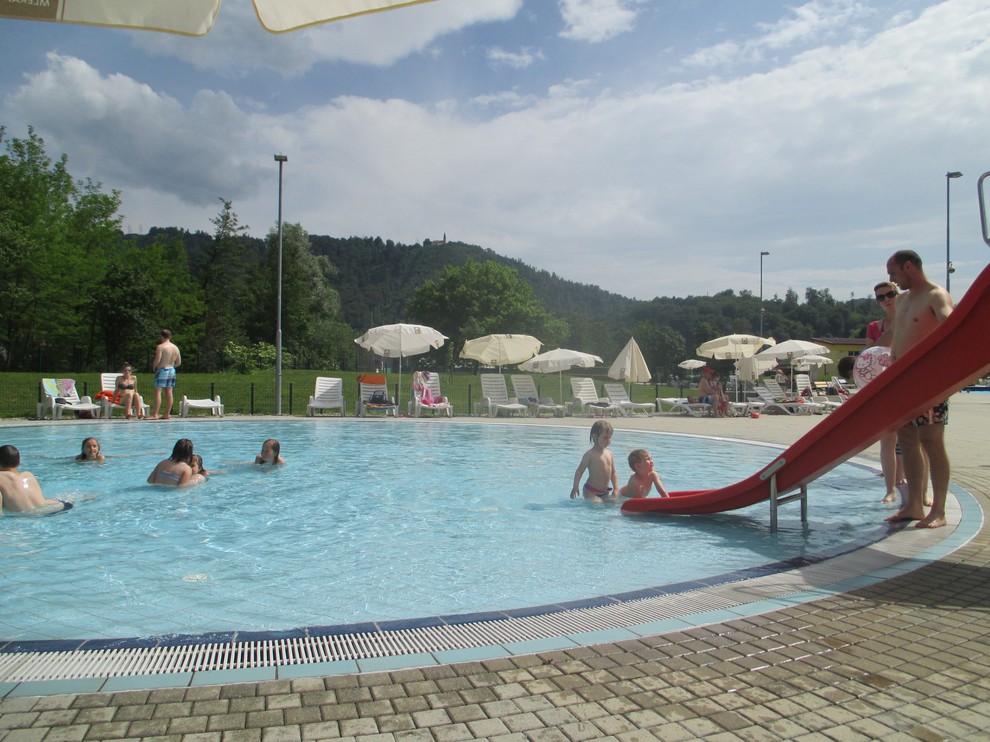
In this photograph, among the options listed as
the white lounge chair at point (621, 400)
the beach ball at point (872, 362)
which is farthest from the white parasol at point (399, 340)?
the beach ball at point (872, 362)

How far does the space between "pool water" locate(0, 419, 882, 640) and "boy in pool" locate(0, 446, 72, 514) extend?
0.60 feet

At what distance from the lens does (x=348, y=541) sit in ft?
20.3

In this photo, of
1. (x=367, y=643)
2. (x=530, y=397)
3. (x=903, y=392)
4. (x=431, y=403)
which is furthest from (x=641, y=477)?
(x=530, y=397)

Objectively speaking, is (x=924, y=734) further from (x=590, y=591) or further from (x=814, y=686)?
(x=590, y=591)

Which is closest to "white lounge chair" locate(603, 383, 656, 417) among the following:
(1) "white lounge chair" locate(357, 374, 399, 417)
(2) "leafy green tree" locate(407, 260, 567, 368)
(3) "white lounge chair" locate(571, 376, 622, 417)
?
(3) "white lounge chair" locate(571, 376, 622, 417)

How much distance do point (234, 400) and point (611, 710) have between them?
23136 mm

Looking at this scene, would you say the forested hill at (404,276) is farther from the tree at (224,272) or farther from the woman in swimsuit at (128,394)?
the woman in swimsuit at (128,394)

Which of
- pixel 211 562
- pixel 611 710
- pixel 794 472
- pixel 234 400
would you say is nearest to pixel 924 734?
pixel 611 710

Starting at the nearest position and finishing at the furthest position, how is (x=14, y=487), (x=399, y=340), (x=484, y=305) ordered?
(x=14, y=487)
(x=399, y=340)
(x=484, y=305)

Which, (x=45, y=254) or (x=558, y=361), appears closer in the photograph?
(x=558, y=361)

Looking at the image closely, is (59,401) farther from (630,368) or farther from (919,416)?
(919,416)

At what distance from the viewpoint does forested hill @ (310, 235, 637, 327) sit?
119 m

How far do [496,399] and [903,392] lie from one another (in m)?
16.2

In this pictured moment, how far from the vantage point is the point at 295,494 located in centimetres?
844
